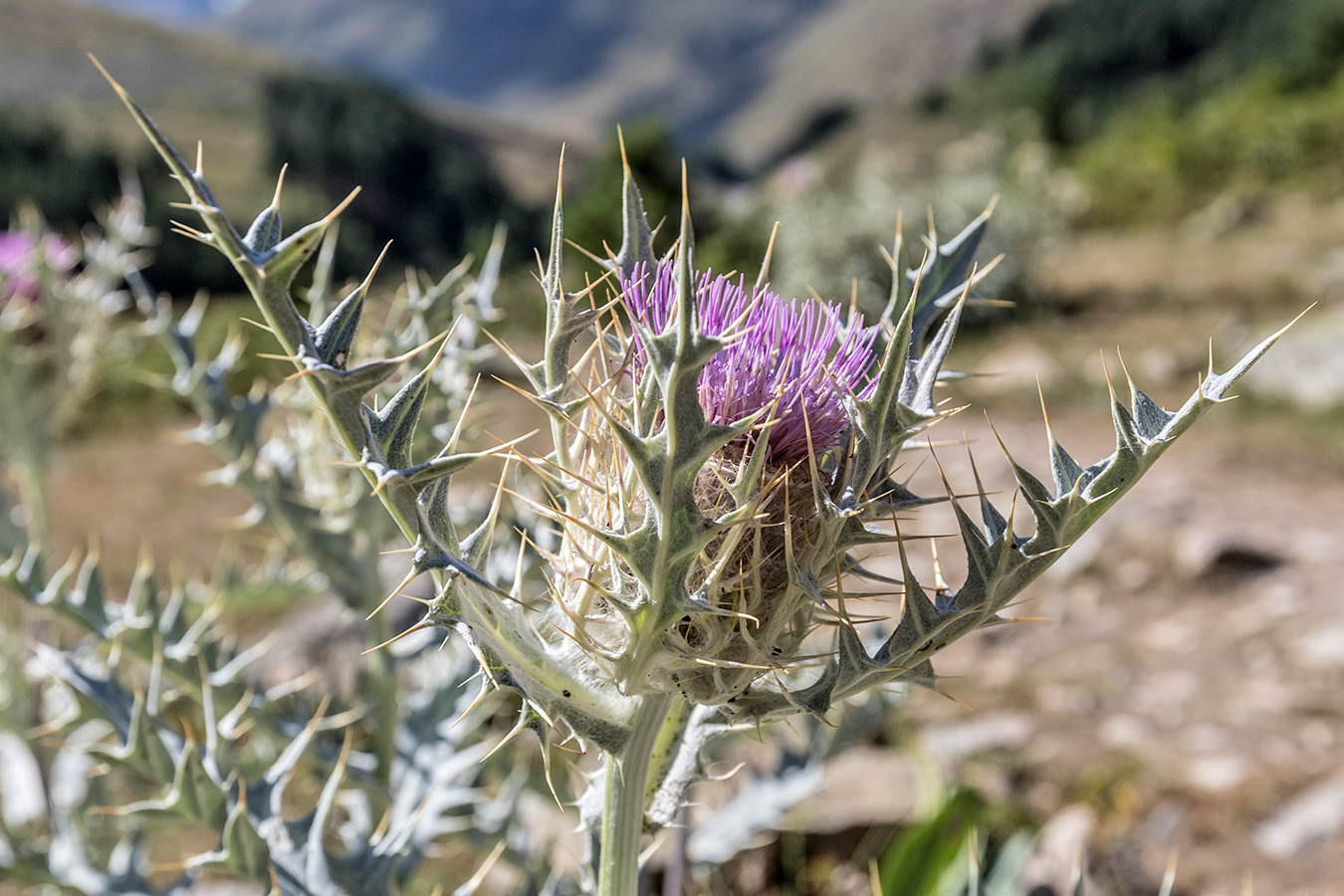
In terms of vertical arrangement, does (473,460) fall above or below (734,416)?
below

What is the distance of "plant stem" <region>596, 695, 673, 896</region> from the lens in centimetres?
113

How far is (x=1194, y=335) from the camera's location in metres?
11.1

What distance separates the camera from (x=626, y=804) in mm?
1146

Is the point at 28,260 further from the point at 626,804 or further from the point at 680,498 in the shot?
the point at 680,498

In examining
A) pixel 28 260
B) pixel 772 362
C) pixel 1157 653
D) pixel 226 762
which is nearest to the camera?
pixel 772 362

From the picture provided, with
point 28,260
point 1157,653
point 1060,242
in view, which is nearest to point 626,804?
point 28,260

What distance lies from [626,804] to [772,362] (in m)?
0.57

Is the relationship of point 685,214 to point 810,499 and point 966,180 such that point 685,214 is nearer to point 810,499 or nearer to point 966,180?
point 810,499

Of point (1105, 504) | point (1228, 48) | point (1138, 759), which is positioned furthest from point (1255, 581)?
point (1228, 48)

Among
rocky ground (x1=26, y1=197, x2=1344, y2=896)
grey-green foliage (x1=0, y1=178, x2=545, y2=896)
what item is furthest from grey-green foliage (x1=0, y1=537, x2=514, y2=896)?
rocky ground (x1=26, y1=197, x2=1344, y2=896)

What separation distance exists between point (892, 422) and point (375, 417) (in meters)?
0.52

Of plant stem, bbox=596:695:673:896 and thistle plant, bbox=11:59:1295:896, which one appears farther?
plant stem, bbox=596:695:673:896

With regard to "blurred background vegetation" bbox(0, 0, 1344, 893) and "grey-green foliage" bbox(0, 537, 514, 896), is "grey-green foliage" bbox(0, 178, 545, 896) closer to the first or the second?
"grey-green foliage" bbox(0, 537, 514, 896)

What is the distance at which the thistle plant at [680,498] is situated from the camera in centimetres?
86
